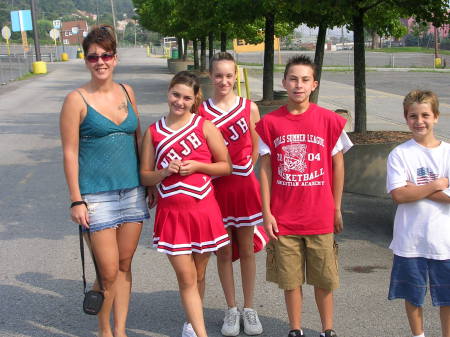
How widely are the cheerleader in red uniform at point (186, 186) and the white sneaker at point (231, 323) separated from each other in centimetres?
41

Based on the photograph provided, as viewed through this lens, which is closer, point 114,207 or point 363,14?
point 114,207

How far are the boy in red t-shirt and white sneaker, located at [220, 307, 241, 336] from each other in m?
0.53

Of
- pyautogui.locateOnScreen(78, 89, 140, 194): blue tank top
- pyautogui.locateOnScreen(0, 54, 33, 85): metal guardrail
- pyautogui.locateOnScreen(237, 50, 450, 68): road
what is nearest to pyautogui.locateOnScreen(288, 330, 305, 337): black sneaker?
pyautogui.locateOnScreen(78, 89, 140, 194): blue tank top

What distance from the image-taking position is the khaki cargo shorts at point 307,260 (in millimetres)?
3764

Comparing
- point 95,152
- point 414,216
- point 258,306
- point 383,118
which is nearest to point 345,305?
point 258,306

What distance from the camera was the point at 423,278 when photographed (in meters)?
3.52

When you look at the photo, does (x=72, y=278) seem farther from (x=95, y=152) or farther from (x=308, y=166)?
(x=308, y=166)

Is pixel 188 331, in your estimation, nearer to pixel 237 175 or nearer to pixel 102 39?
pixel 237 175

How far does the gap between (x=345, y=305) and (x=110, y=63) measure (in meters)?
2.33

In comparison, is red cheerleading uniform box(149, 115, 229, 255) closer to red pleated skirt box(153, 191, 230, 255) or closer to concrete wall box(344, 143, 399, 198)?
red pleated skirt box(153, 191, 230, 255)

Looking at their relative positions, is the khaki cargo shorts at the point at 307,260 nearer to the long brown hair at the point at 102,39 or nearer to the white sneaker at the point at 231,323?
the white sneaker at the point at 231,323

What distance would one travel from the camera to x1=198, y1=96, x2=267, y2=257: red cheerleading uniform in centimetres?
406

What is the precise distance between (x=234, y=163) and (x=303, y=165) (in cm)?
54

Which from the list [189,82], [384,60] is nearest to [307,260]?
[189,82]
